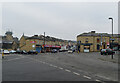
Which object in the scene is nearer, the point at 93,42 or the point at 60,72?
the point at 60,72

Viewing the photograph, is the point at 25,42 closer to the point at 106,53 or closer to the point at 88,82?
the point at 106,53

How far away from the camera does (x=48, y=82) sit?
760 centimetres

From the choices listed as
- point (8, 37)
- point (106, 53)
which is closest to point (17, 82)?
point (106, 53)

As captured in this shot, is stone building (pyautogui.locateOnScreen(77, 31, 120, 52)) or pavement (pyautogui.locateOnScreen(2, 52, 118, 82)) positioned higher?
stone building (pyautogui.locateOnScreen(77, 31, 120, 52))

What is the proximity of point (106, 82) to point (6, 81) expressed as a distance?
5304mm

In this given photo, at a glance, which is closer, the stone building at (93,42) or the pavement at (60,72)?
the pavement at (60,72)

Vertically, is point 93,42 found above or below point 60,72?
above

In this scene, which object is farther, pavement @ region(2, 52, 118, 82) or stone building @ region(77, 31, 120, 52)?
stone building @ region(77, 31, 120, 52)

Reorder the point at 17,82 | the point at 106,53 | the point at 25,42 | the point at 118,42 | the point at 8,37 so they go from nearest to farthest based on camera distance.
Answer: the point at 17,82 < the point at 106,53 < the point at 118,42 < the point at 25,42 < the point at 8,37

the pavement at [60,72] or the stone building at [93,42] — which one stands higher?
the stone building at [93,42]

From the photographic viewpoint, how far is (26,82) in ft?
24.8

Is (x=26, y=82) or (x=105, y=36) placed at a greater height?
(x=105, y=36)

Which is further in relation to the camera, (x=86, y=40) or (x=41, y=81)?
(x=86, y=40)

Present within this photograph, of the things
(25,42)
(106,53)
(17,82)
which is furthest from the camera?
(25,42)
